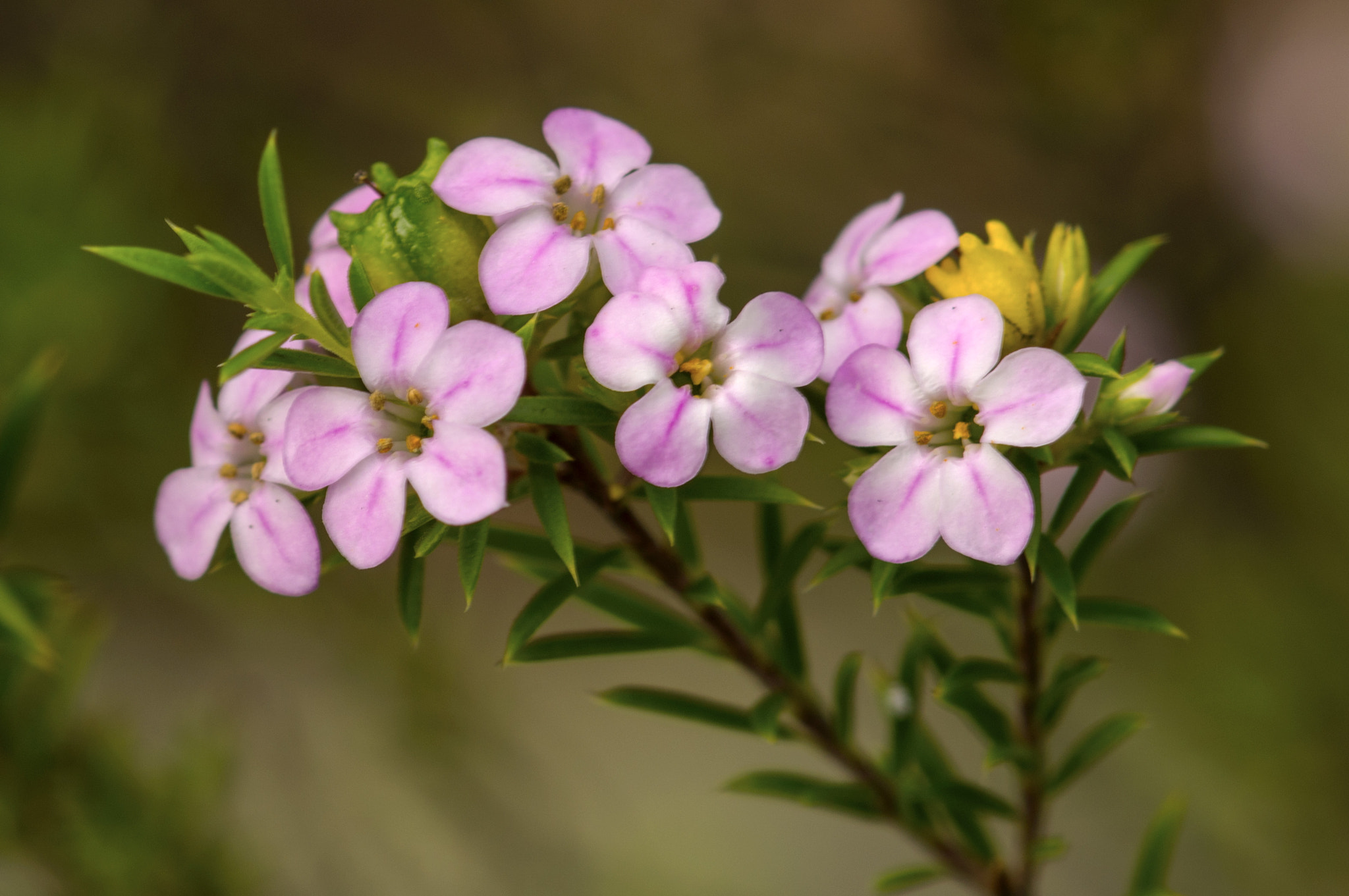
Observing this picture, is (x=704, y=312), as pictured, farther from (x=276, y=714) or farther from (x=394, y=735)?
(x=276, y=714)

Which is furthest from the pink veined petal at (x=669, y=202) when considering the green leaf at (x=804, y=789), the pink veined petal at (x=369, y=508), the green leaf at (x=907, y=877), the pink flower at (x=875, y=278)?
the green leaf at (x=907, y=877)

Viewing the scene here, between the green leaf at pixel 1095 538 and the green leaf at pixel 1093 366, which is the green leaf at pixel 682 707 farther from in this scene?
the green leaf at pixel 1093 366

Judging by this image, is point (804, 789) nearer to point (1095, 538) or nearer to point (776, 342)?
point (1095, 538)

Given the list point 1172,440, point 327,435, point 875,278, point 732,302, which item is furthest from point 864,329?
point 732,302

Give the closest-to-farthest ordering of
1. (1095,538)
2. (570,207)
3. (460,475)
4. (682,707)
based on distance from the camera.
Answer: (460,475)
(570,207)
(1095,538)
(682,707)

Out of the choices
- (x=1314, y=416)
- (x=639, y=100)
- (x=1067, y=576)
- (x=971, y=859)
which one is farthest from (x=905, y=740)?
(x=639, y=100)

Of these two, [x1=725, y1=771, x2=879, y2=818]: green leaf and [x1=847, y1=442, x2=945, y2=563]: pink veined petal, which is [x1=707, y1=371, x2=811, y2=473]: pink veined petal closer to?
[x1=847, y1=442, x2=945, y2=563]: pink veined petal
